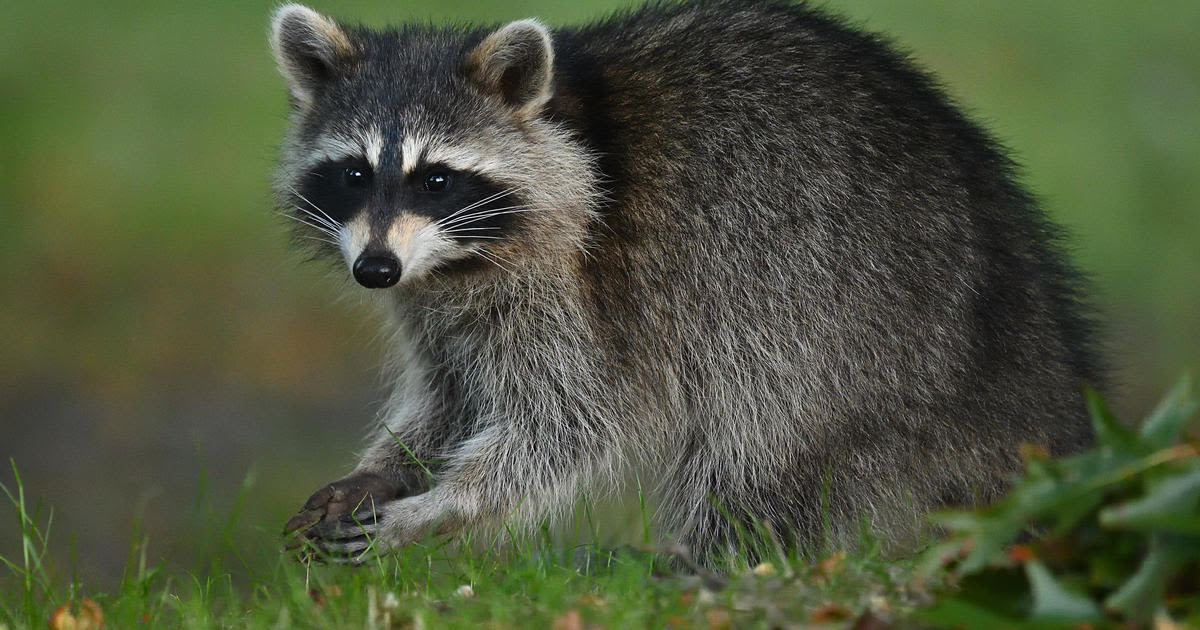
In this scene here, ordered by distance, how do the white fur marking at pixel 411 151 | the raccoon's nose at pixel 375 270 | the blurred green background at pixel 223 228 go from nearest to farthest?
the raccoon's nose at pixel 375 270 < the white fur marking at pixel 411 151 < the blurred green background at pixel 223 228

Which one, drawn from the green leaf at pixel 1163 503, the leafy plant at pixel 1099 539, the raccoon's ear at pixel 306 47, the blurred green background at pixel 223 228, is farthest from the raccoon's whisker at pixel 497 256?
the blurred green background at pixel 223 228

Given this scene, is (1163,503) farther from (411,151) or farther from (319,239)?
(319,239)

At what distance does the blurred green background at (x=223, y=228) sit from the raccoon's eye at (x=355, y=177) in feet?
8.61

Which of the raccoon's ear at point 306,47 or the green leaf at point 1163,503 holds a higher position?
the raccoon's ear at point 306,47

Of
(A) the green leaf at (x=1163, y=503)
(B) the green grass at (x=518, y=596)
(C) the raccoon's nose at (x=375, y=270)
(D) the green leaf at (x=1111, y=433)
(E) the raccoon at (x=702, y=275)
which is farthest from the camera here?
(E) the raccoon at (x=702, y=275)

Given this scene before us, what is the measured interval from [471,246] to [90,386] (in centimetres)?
418

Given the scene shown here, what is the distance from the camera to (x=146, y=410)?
24.9ft

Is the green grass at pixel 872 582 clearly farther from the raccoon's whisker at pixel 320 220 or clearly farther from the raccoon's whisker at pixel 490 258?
the raccoon's whisker at pixel 320 220

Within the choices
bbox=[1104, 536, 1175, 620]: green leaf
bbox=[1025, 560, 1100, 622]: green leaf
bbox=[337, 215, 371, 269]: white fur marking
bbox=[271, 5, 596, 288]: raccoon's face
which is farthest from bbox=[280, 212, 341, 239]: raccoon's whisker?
bbox=[1104, 536, 1175, 620]: green leaf

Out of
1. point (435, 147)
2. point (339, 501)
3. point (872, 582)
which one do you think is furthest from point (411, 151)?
point (872, 582)

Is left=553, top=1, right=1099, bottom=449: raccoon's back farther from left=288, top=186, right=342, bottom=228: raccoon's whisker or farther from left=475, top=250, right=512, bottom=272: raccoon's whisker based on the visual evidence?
left=288, top=186, right=342, bottom=228: raccoon's whisker

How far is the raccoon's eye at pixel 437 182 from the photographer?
4.17 metres

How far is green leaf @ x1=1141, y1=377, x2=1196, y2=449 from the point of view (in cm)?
243

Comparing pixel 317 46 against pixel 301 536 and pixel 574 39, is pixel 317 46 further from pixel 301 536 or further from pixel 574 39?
pixel 301 536
